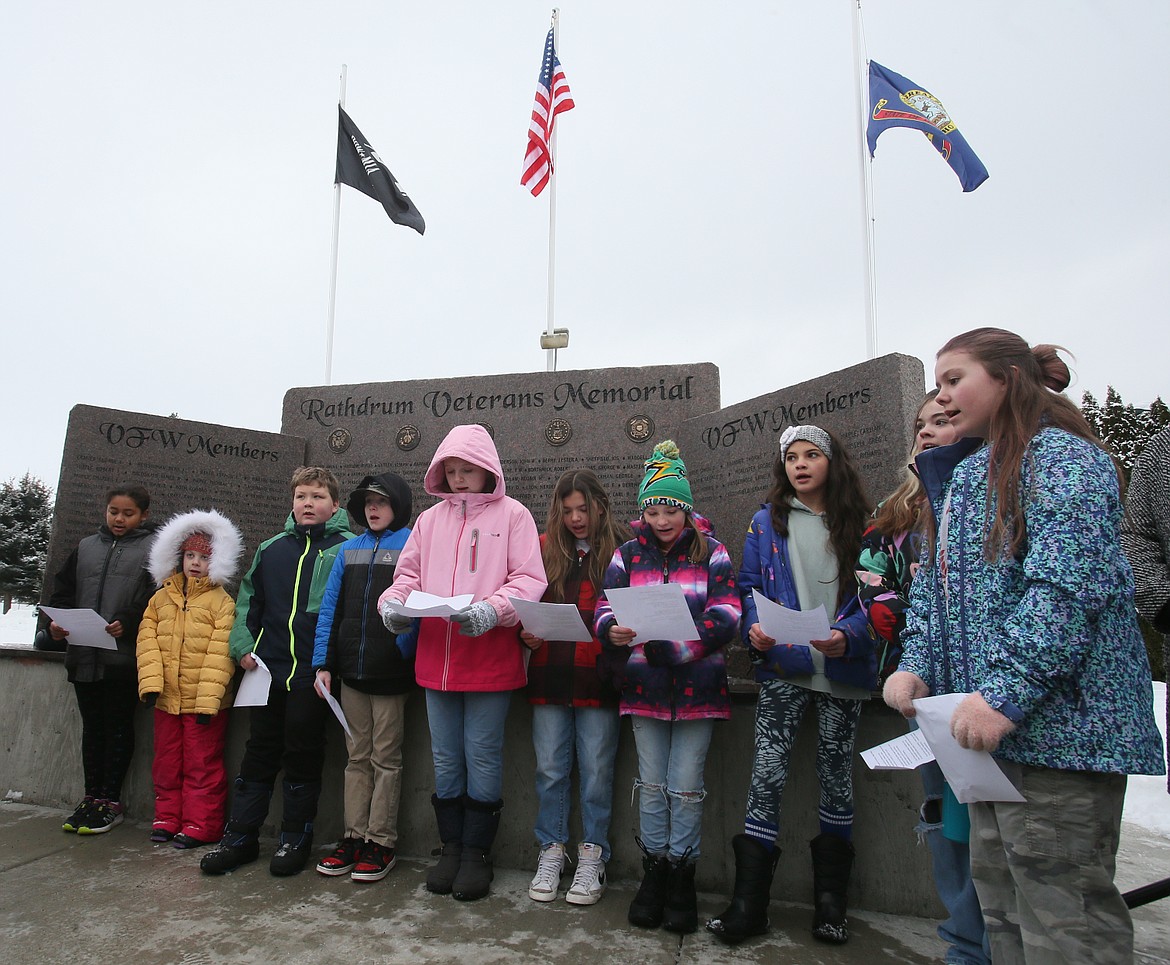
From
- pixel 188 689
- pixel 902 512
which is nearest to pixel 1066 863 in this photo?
pixel 902 512

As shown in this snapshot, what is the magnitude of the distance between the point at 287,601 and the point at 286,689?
1.45 ft

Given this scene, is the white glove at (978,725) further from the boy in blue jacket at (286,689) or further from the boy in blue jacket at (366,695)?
the boy in blue jacket at (286,689)

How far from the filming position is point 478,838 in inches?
135

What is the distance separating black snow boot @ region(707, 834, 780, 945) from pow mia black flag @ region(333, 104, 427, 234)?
27.9 feet

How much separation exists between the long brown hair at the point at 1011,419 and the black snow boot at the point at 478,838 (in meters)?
2.49

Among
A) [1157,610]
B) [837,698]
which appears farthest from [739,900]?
[1157,610]

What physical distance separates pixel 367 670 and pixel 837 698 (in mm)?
2146

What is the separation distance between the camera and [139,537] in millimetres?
4641

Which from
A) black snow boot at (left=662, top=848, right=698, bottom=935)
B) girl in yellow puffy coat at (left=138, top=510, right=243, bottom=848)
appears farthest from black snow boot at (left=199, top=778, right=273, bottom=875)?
black snow boot at (left=662, top=848, right=698, bottom=935)

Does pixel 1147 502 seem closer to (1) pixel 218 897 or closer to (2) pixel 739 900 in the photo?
(2) pixel 739 900

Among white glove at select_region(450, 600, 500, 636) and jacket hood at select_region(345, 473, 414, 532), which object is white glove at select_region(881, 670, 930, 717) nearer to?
white glove at select_region(450, 600, 500, 636)

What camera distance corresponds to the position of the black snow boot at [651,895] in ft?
9.88

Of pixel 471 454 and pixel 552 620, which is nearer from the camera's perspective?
pixel 552 620

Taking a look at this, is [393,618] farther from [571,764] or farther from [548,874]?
[548,874]
